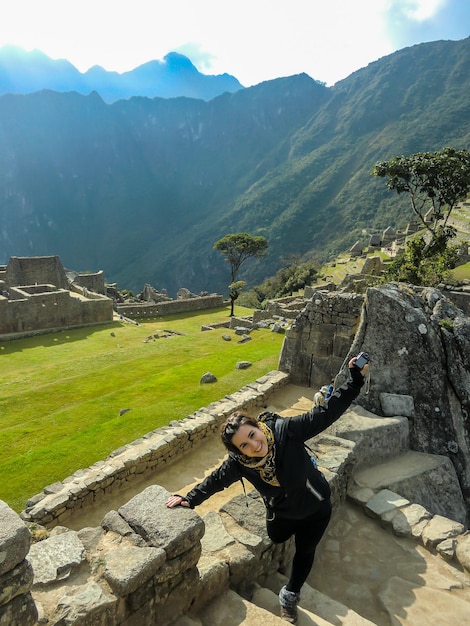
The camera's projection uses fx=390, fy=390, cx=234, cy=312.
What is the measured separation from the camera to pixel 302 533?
14.0ft

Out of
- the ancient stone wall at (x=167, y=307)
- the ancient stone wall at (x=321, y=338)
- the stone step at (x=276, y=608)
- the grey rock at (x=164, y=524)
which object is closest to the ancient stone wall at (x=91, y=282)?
the ancient stone wall at (x=167, y=307)

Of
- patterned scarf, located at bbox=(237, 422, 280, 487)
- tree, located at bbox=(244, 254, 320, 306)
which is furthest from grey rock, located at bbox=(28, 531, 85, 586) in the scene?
tree, located at bbox=(244, 254, 320, 306)

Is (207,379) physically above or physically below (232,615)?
below

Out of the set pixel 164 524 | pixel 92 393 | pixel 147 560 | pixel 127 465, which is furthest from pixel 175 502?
pixel 92 393

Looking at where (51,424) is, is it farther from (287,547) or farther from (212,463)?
(287,547)

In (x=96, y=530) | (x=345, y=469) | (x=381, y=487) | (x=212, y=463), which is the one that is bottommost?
(x=212, y=463)

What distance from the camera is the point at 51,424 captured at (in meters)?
12.1

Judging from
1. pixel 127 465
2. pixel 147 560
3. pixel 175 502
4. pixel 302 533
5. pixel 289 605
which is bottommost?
pixel 127 465

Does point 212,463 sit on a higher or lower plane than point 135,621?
lower

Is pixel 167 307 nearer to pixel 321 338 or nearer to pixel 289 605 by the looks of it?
pixel 321 338

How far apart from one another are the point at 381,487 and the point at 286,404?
5.86m

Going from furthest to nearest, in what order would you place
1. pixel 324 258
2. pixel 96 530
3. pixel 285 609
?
pixel 324 258 < pixel 96 530 < pixel 285 609

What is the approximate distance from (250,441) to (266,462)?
32 cm

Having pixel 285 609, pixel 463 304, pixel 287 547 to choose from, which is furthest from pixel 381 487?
pixel 463 304
